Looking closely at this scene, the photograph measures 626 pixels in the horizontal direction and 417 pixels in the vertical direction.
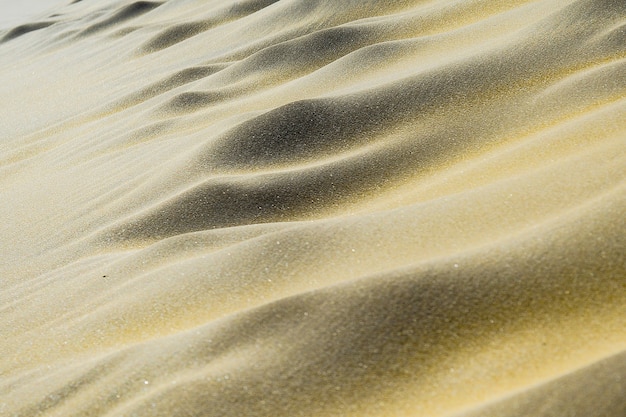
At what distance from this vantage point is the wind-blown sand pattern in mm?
960

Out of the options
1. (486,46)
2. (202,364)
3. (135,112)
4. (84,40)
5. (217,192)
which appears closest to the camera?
(202,364)

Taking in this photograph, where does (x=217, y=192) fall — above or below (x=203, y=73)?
below


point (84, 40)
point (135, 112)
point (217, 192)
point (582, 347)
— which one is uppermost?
point (84, 40)

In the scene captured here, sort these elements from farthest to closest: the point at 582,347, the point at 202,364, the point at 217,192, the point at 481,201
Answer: the point at 217,192
the point at 481,201
the point at 202,364
the point at 582,347

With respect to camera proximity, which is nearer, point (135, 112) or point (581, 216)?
point (581, 216)

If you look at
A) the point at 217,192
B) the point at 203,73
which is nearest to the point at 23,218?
the point at 217,192

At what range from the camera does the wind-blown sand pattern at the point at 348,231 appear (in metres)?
0.96

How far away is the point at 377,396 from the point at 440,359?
0.10m

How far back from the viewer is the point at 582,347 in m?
0.90

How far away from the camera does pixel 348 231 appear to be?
51.0 inches

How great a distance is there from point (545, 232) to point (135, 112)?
177 cm

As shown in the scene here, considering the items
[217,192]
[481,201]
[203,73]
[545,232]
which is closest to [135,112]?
[203,73]

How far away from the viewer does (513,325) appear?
3.19 feet

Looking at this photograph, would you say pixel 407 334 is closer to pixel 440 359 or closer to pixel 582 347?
pixel 440 359
